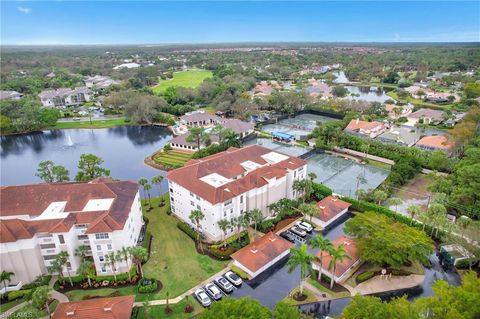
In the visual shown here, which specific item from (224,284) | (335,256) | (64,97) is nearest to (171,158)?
(224,284)

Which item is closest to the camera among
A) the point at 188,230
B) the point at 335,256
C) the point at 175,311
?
the point at 175,311

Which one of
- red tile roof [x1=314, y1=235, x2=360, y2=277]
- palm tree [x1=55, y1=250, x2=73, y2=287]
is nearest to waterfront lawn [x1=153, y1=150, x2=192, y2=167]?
palm tree [x1=55, y1=250, x2=73, y2=287]

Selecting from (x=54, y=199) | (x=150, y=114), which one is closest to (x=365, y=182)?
(x=54, y=199)

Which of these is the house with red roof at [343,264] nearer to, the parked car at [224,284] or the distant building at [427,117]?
the parked car at [224,284]

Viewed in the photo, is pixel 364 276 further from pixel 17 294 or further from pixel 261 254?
pixel 17 294

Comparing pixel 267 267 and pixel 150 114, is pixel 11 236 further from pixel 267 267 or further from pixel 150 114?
pixel 150 114

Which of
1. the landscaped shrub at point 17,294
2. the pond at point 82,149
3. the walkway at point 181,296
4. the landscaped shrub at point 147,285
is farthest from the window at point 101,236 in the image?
the pond at point 82,149

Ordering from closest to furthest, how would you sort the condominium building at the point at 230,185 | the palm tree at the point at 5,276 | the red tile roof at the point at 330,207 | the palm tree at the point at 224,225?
the palm tree at the point at 5,276
the palm tree at the point at 224,225
the condominium building at the point at 230,185
the red tile roof at the point at 330,207
